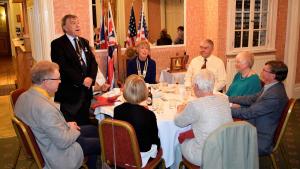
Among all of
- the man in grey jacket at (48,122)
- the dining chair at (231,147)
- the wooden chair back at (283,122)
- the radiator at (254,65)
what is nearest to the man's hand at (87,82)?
the man in grey jacket at (48,122)

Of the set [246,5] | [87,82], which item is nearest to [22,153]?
[87,82]

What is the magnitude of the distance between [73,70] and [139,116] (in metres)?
1.51

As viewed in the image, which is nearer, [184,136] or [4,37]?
[184,136]

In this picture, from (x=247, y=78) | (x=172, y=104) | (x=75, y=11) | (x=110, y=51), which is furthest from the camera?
(x=110, y=51)

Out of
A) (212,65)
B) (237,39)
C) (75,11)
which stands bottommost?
(212,65)

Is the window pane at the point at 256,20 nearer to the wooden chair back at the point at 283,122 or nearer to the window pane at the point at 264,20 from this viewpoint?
the window pane at the point at 264,20

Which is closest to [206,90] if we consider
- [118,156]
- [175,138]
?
[175,138]

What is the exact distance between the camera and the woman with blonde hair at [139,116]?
2133 millimetres

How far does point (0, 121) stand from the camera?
4.88 m

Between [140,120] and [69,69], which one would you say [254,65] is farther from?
[140,120]

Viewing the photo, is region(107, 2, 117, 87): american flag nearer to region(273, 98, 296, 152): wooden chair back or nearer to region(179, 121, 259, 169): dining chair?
region(273, 98, 296, 152): wooden chair back

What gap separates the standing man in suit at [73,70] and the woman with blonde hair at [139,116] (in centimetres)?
131

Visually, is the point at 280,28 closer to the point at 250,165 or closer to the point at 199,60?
the point at 199,60

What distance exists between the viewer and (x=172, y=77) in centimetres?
493
